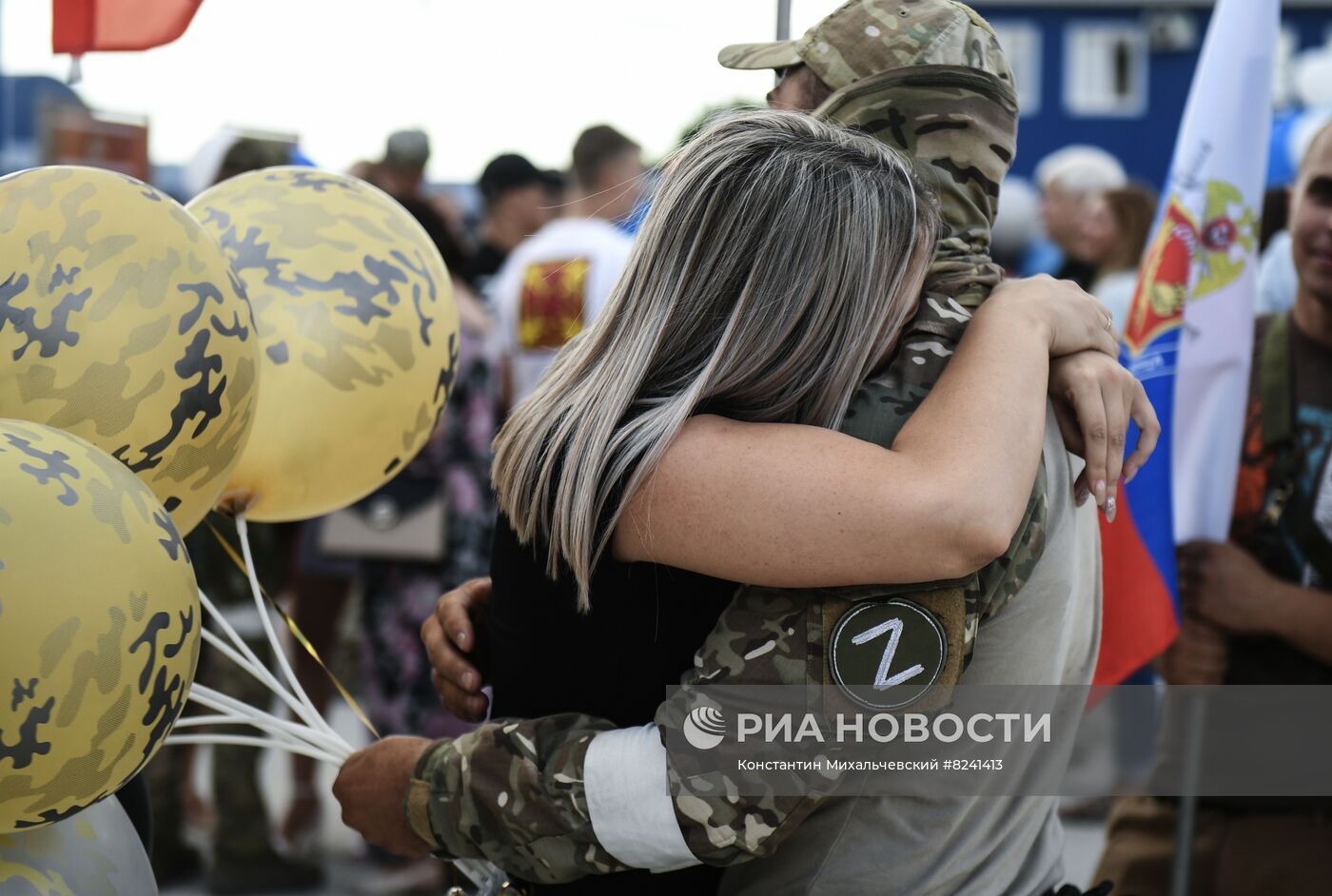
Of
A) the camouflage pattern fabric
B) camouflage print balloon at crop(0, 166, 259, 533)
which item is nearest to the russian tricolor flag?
the camouflage pattern fabric

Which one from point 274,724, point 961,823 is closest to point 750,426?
point 961,823

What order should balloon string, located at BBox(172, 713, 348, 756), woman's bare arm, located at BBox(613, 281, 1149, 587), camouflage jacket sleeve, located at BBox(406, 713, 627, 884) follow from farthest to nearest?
1. balloon string, located at BBox(172, 713, 348, 756)
2. camouflage jacket sleeve, located at BBox(406, 713, 627, 884)
3. woman's bare arm, located at BBox(613, 281, 1149, 587)

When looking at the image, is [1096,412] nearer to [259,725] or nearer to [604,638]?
[604,638]

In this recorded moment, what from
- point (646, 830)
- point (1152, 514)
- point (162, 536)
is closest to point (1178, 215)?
point (1152, 514)

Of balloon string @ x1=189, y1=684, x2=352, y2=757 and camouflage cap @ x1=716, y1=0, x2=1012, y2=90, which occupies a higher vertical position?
camouflage cap @ x1=716, y1=0, x2=1012, y2=90

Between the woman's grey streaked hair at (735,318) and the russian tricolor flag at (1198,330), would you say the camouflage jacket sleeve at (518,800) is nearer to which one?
the woman's grey streaked hair at (735,318)

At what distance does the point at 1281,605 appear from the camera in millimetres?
2326

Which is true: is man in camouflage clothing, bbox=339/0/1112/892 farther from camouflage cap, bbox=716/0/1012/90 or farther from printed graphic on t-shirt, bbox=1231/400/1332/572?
printed graphic on t-shirt, bbox=1231/400/1332/572

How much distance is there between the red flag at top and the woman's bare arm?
1.05m

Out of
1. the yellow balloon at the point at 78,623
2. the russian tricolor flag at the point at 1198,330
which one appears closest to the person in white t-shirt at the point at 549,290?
the russian tricolor flag at the point at 1198,330

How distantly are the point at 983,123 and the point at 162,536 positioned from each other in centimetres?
91

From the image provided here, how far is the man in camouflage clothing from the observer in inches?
52.4

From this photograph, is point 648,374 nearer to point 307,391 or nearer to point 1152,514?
point 307,391

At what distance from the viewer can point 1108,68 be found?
18.3 m
